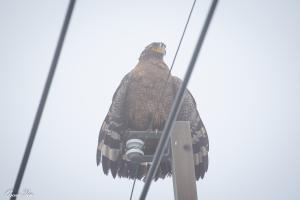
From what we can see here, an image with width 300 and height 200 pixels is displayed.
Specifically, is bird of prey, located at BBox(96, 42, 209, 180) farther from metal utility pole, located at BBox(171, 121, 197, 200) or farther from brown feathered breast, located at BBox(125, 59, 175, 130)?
metal utility pole, located at BBox(171, 121, 197, 200)

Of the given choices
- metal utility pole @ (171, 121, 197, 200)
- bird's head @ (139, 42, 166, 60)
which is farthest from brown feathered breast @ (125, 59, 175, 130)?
metal utility pole @ (171, 121, 197, 200)

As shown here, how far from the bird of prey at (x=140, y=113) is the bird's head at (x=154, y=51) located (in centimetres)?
39

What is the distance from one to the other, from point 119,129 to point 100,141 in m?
0.37

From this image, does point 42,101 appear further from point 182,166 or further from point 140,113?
point 140,113

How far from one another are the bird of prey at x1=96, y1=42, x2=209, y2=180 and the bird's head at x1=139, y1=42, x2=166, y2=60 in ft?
1.29

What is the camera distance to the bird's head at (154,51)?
6660mm

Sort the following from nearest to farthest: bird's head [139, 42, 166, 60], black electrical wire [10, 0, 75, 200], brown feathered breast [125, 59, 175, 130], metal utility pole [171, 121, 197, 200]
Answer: black electrical wire [10, 0, 75, 200], metal utility pole [171, 121, 197, 200], brown feathered breast [125, 59, 175, 130], bird's head [139, 42, 166, 60]

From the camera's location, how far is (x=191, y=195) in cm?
280

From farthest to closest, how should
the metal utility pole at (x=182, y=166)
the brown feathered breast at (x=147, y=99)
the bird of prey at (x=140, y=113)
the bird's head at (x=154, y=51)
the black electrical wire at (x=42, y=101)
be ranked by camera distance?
1. the bird's head at (x=154, y=51)
2. the brown feathered breast at (x=147, y=99)
3. the bird of prey at (x=140, y=113)
4. the metal utility pole at (x=182, y=166)
5. the black electrical wire at (x=42, y=101)

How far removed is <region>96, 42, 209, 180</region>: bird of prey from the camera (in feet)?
16.9

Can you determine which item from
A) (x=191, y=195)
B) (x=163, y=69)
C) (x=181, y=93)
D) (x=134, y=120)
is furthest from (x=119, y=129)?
(x=181, y=93)

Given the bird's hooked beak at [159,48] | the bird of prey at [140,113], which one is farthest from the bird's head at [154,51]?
the bird of prey at [140,113]

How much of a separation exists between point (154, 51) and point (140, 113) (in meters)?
1.56

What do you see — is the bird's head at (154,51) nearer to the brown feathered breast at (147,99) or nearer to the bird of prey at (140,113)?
the bird of prey at (140,113)
